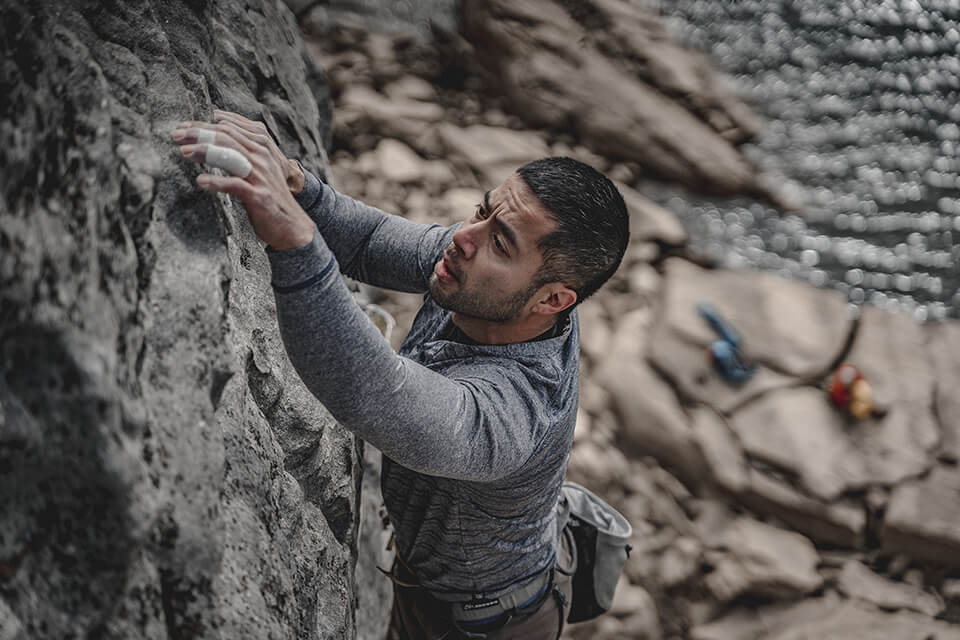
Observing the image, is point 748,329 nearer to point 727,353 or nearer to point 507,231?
point 727,353

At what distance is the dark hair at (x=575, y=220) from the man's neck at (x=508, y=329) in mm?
109

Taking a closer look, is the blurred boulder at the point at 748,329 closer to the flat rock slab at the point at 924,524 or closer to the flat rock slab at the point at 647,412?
the flat rock slab at the point at 647,412

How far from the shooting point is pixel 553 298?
6.10ft

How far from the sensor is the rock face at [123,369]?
1.09 m

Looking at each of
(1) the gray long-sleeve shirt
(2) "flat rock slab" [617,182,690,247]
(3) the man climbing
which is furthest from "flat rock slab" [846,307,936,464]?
(1) the gray long-sleeve shirt

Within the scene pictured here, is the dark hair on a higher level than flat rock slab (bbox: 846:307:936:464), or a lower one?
higher

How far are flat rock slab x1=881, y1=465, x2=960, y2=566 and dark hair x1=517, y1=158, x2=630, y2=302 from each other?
3.23m

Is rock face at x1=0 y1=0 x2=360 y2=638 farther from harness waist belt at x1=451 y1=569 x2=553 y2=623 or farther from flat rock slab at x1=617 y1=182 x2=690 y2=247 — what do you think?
flat rock slab at x1=617 y1=182 x2=690 y2=247

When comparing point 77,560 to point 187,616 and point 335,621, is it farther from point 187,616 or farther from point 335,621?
point 335,621

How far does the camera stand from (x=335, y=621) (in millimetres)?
1947

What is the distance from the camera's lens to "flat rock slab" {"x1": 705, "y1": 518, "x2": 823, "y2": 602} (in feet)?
12.7

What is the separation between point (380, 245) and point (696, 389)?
9.76ft

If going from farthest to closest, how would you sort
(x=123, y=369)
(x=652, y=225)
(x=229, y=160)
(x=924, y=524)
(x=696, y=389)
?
1. (x=652, y=225)
2. (x=696, y=389)
3. (x=924, y=524)
4. (x=229, y=160)
5. (x=123, y=369)

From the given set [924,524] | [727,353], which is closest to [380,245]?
[727,353]
